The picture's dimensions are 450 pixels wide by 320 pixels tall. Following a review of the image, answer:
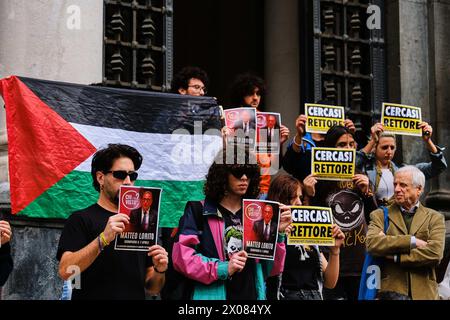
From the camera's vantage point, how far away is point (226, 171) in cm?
941

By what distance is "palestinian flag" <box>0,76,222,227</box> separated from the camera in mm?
10359

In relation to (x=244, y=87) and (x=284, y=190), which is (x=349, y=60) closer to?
(x=244, y=87)

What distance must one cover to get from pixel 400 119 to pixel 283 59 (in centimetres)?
436

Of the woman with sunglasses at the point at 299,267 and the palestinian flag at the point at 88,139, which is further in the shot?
the palestinian flag at the point at 88,139

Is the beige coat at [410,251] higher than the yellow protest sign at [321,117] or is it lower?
lower

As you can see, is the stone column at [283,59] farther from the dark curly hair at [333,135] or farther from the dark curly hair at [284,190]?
the dark curly hair at [284,190]

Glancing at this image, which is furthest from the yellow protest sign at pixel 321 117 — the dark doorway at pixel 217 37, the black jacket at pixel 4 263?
the dark doorway at pixel 217 37

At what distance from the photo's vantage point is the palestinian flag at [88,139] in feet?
34.0

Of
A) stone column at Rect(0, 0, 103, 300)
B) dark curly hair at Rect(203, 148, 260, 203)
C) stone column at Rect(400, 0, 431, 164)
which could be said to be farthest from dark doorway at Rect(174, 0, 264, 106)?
dark curly hair at Rect(203, 148, 260, 203)

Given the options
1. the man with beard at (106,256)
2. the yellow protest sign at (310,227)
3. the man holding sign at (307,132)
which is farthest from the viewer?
the man holding sign at (307,132)

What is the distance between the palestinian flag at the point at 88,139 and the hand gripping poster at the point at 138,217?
1.68 m

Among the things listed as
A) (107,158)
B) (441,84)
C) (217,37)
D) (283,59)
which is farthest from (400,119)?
(217,37)

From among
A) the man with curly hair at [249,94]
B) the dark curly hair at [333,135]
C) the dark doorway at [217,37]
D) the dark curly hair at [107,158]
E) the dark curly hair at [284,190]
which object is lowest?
the dark curly hair at [284,190]

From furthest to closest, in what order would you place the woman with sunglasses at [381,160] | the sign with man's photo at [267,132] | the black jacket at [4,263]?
the woman with sunglasses at [381,160] → the sign with man's photo at [267,132] → the black jacket at [4,263]
